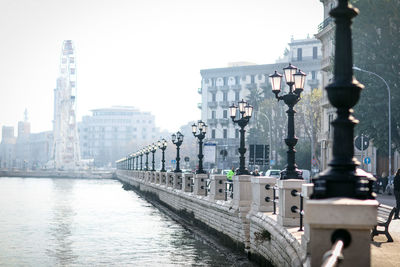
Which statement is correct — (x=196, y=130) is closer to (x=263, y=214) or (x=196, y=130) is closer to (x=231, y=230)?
(x=231, y=230)

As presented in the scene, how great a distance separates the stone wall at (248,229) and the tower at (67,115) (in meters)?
121

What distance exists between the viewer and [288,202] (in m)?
15.8

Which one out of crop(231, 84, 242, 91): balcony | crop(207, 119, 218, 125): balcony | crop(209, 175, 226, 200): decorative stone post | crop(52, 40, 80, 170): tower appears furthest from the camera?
crop(52, 40, 80, 170): tower

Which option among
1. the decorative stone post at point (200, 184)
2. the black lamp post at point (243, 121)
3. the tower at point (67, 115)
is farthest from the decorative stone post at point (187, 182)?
the tower at point (67, 115)

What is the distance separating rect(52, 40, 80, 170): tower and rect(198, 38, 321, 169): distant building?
125 ft

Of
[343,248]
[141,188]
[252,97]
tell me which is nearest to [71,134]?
[252,97]

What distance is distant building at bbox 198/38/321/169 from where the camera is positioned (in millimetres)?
113875

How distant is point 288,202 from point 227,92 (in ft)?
345

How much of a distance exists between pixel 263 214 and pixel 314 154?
5190cm

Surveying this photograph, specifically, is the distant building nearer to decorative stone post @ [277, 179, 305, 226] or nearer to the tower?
the tower

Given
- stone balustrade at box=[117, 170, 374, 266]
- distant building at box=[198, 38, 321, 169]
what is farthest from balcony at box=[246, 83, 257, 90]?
stone balustrade at box=[117, 170, 374, 266]

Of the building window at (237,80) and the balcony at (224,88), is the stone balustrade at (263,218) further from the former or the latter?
the balcony at (224,88)

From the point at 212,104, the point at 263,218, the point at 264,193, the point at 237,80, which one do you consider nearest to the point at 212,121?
the point at 212,104

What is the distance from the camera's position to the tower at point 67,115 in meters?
153
